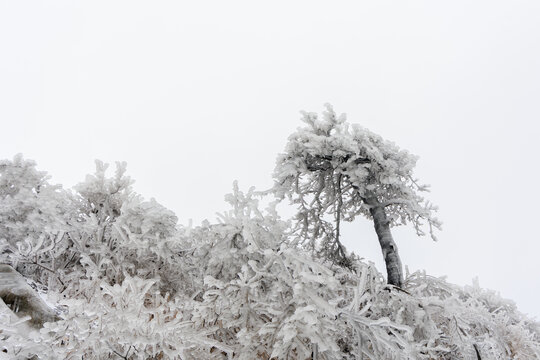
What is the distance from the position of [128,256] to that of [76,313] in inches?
98.6

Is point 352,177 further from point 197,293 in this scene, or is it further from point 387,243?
point 197,293

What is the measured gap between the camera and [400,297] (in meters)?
6.09

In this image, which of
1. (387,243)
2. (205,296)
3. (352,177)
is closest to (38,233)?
(205,296)

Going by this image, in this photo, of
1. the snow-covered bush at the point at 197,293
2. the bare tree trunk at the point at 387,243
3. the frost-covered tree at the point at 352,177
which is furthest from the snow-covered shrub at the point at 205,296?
the frost-covered tree at the point at 352,177

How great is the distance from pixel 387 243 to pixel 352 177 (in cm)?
175

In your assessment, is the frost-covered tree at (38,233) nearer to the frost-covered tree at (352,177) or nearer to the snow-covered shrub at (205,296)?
the snow-covered shrub at (205,296)

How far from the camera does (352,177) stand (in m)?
7.40

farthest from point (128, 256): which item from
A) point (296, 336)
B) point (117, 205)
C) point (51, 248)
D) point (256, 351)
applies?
point (296, 336)

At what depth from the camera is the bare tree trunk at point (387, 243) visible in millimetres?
7422

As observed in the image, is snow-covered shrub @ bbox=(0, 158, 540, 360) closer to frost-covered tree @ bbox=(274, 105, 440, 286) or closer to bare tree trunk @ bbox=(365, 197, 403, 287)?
bare tree trunk @ bbox=(365, 197, 403, 287)

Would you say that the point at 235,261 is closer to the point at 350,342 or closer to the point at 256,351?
the point at 256,351

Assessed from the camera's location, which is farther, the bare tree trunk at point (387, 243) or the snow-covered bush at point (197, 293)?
the bare tree trunk at point (387, 243)

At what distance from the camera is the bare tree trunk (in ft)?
24.3

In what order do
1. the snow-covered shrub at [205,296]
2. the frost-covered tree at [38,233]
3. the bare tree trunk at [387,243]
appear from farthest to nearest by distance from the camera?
the bare tree trunk at [387,243]
the frost-covered tree at [38,233]
the snow-covered shrub at [205,296]
